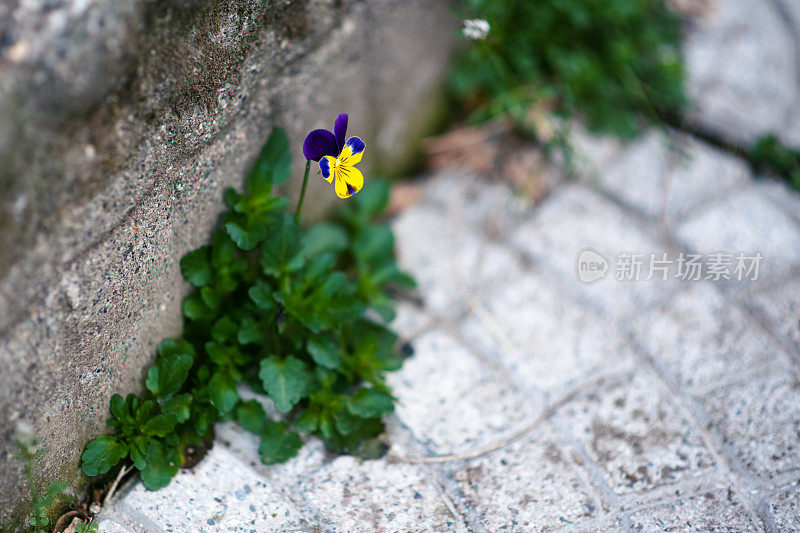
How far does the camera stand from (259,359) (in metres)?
1.96

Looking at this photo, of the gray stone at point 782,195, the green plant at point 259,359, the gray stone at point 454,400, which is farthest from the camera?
the gray stone at point 782,195

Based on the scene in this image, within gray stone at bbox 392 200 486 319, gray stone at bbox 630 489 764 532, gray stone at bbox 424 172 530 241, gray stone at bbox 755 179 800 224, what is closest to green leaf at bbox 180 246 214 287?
gray stone at bbox 392 200 486 319

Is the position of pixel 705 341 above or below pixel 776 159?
below

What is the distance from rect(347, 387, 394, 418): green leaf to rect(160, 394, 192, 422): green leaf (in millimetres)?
468

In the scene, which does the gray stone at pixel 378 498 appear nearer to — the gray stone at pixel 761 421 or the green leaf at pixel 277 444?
the green leaf at pixel 277 444

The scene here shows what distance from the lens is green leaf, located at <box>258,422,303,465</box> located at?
180 centimetres

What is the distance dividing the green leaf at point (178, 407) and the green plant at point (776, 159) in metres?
2.55

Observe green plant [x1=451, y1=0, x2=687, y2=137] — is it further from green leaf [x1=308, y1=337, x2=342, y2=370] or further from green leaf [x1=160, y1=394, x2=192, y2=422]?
green leaf [x1=160, y1=394, x2=192, y2=422]

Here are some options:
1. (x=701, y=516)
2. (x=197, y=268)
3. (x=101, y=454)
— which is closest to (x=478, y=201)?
(x=197, y=268)

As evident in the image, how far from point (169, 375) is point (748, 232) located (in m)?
2.25

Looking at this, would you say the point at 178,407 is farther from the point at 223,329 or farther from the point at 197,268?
the point at 197,268

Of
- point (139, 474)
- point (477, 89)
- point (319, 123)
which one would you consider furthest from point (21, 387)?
point (477, 89)

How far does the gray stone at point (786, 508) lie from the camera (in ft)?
5.62

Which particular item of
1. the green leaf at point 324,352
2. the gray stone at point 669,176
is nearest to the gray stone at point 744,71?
the gray stone at point 669,176
